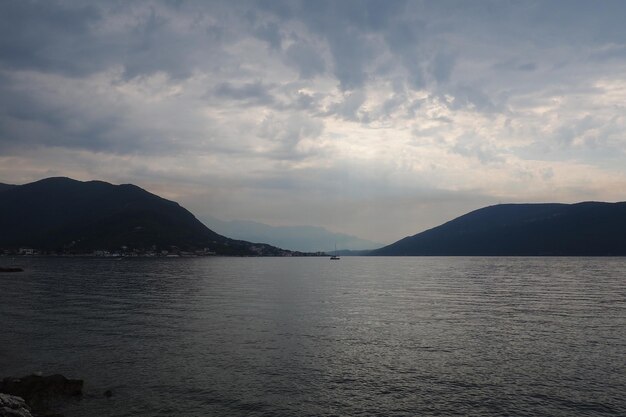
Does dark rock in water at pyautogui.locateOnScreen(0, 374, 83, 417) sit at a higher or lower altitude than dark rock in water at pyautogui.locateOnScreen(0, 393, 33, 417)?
lower

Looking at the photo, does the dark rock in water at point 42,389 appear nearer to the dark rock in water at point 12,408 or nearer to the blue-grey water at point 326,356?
the blue-grey water at point 326,356

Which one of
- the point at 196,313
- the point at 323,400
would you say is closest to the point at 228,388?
the point at 323,400

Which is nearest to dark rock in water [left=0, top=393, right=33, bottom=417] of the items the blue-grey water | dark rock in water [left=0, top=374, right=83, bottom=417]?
the blue-grey water

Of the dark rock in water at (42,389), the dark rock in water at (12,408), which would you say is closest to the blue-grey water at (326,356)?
the dark rock in water at (42,389)

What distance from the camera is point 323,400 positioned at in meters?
28.5

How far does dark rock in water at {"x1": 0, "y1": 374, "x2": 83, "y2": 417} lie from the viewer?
28406mm

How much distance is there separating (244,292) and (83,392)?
216 feet

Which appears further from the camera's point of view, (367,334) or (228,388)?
(367,334)

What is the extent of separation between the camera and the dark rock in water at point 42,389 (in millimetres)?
28406

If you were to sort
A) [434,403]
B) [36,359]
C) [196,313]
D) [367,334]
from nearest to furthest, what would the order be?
1. [434,403]
2. [36,359]
3. [367,334]
4. [196,313]

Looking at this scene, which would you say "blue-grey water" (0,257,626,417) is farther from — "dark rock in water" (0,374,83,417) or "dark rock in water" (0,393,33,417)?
"dark rock in water" (0,393,33,417)

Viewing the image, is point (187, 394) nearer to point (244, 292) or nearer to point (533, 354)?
point (533, 354)

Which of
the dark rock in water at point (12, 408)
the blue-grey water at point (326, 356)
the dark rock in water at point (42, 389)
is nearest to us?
the dark rock in water at point (12, 408)

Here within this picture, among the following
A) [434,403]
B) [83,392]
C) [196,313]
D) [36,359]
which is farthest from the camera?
[196,313]
